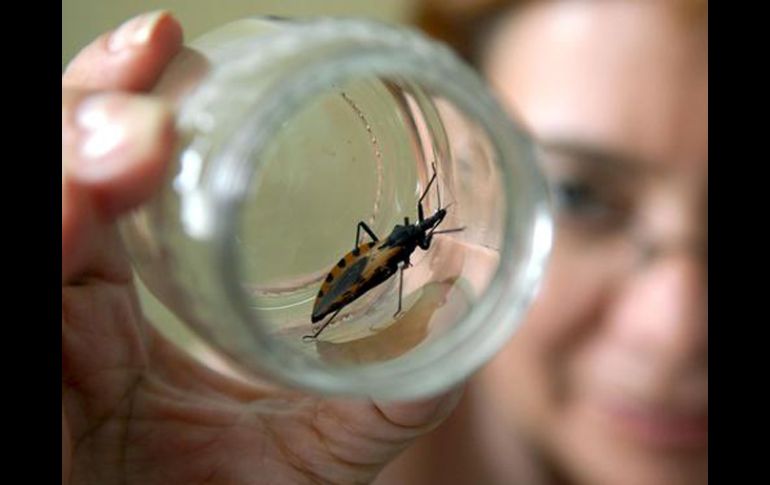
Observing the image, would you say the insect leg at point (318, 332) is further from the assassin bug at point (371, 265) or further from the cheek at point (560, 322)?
the cheek at point (560, 322)

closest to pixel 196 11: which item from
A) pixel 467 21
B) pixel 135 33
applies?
pixel 467 21

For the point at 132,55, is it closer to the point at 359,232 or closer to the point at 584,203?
the point at 359,232

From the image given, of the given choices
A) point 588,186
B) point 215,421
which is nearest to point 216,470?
point 215,421

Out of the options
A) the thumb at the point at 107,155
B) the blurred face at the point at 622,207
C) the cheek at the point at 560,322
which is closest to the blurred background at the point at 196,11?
the blurred face at the point at 622,207

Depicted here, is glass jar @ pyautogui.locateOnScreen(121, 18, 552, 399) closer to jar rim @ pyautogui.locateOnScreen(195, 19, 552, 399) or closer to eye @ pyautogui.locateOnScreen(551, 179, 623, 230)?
jar rim @ pyautogui.locateOnScreen(195, 19, 552, 399)

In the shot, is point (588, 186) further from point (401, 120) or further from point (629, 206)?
point (401, 120)
